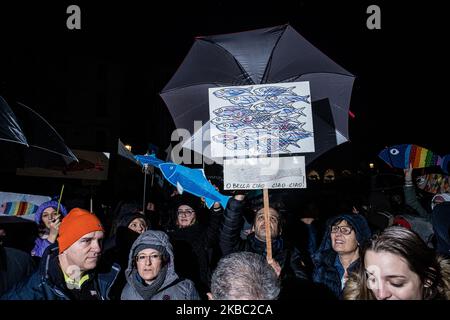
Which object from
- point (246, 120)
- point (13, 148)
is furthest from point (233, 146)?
point (13, 148)

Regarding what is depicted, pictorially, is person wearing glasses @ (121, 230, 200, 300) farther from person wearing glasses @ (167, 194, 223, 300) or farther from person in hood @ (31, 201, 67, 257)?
person in hood @ (31, 201, 67, 257)

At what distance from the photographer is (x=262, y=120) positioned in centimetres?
339

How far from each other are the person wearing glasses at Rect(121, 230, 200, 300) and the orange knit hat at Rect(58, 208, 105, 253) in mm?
384

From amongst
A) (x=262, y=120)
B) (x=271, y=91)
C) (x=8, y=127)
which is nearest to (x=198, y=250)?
(x=262, y=120)

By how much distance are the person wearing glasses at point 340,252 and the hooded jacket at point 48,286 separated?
1800mm

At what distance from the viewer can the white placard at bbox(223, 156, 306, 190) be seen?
3.20 m

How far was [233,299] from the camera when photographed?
6.90 feet

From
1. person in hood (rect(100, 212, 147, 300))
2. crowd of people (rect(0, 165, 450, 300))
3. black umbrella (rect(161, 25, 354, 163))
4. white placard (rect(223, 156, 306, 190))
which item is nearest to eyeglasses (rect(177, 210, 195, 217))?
crowd of people (rect(0, 165, 450, 300))

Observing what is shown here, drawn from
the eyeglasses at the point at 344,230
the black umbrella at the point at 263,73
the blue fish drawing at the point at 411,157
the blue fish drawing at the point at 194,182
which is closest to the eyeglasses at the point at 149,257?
the eyeglasses at the point at 344,230

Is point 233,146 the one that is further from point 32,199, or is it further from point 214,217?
point 32,199

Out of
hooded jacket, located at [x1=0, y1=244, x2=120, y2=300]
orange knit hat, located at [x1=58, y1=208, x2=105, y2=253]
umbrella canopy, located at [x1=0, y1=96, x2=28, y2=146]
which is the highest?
umbrella canopy, located at [x1=0, y1=96, x2=28, y2=146]

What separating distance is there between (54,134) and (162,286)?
89.7 inches

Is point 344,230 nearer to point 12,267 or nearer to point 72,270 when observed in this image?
point 72,270

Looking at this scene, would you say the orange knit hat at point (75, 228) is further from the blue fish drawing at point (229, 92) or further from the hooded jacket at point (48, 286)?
the blue fish drawing at point (229, 92)
